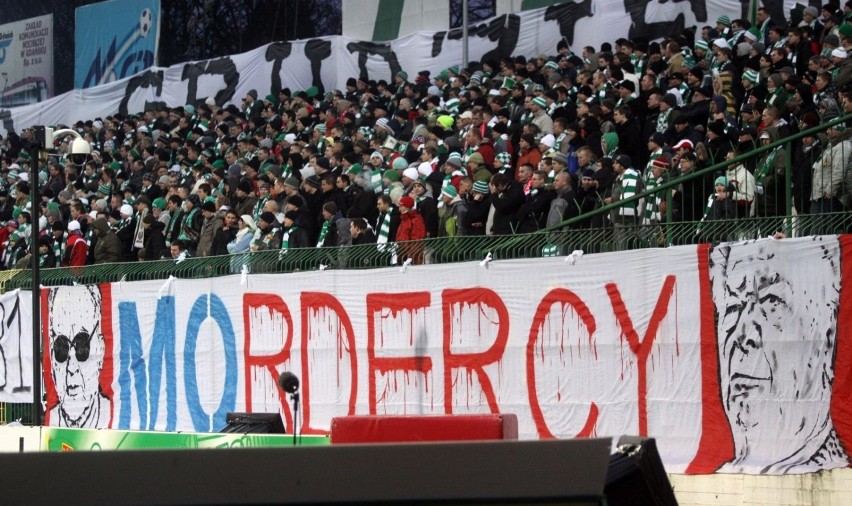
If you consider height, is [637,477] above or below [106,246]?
below

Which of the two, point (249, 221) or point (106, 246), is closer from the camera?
point (249, 221)

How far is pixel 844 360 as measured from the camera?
11094 millimetres

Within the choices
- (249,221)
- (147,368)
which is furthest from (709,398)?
(147,368)

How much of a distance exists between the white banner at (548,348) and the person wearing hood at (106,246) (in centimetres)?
302

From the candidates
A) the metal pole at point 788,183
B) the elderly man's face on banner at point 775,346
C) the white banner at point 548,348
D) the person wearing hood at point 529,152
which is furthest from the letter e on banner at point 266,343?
the metal pole at point 788,183

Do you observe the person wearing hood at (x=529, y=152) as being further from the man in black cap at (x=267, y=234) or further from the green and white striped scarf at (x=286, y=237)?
the man in black cap at (x=267, y=234)

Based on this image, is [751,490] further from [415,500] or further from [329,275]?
[415,500]

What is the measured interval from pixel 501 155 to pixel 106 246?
7.32m

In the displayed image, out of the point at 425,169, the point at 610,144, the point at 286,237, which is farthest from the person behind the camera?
the point at 425,169

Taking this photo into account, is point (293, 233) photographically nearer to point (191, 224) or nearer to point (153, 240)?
point (191, 224)

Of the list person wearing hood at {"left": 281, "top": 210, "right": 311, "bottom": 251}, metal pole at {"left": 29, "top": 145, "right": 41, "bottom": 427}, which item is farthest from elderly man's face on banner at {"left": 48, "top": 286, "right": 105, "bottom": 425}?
person wearing hood at {"left": 281, "top": 210, "right": 311, "bottom": 251}

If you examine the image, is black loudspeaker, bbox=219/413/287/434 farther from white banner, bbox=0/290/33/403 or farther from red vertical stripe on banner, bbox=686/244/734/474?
white banner, bbox=0/290/33/403

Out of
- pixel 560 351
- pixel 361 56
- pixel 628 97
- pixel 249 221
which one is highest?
pixel 361 56

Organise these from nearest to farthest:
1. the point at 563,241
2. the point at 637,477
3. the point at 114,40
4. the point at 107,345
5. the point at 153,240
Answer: the point at 637,477
the point at 563,241
the point at 107,345
the point at 153,240
the point at 114,40
